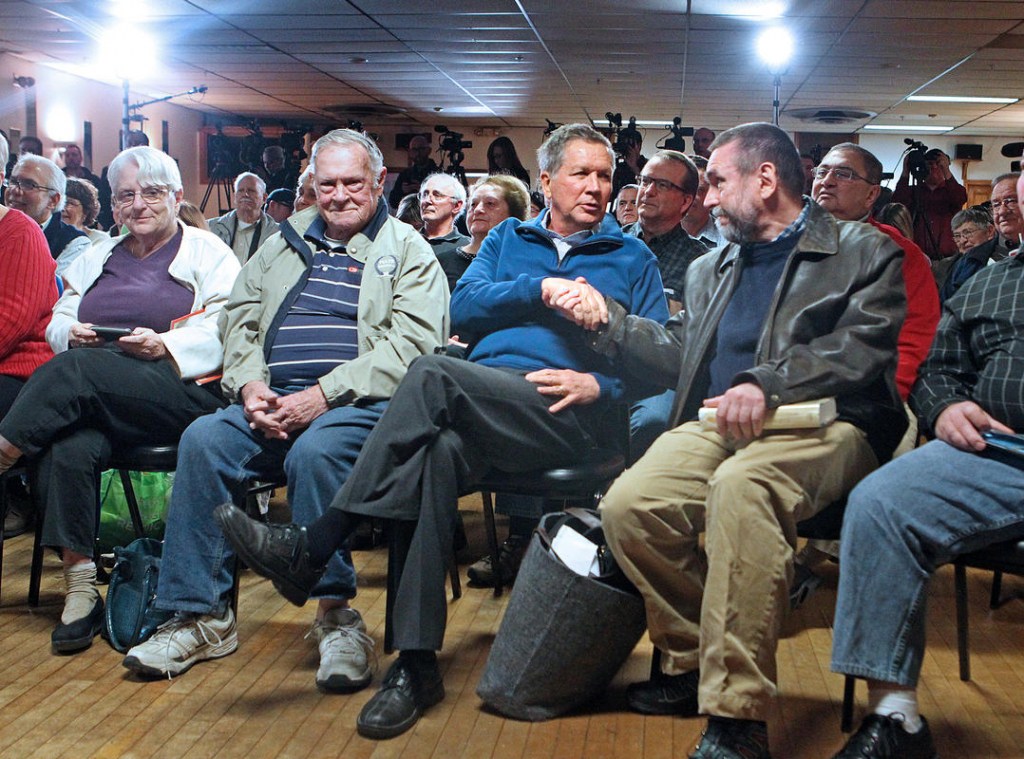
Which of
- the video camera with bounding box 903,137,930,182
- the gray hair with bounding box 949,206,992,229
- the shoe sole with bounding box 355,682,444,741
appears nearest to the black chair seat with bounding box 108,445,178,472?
the shoe sole with bounding box 355,682,444,741

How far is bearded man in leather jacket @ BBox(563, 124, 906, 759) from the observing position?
1.79 m

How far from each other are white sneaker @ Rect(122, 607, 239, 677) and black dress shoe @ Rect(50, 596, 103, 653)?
0.65 ft

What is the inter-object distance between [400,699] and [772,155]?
1.27 m

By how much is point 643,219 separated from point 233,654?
71.7 inches

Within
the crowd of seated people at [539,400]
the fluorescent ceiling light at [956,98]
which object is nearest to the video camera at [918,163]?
the crowd of seated people at [539,400]

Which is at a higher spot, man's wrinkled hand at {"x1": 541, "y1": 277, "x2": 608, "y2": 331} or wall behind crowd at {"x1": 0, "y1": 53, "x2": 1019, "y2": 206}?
wall behind crowd at {"x1": 0, "y1": 53, "x2": 1019, "y2": 206}

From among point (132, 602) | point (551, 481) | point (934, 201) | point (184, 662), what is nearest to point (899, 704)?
point (551, 481)

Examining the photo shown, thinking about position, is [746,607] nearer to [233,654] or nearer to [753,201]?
[753,201]

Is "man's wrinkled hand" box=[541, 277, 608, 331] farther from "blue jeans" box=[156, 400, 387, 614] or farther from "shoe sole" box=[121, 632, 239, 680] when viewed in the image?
"shoe sole" box=[121, 632, 239, 680]

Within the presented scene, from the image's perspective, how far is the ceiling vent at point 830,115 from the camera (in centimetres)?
1266

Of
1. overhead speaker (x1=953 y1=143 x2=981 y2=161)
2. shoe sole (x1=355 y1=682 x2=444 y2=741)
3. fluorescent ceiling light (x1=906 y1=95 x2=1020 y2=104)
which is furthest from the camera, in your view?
overhead speaker (x1=953 y1=143 x2=981 y2=161)

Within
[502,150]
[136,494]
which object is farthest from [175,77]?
[136,494]

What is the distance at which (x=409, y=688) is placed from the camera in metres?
2.01

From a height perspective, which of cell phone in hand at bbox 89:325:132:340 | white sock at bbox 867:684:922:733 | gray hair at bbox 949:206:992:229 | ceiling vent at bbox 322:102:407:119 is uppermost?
ceiling vent at bbox 322:102:407:119
